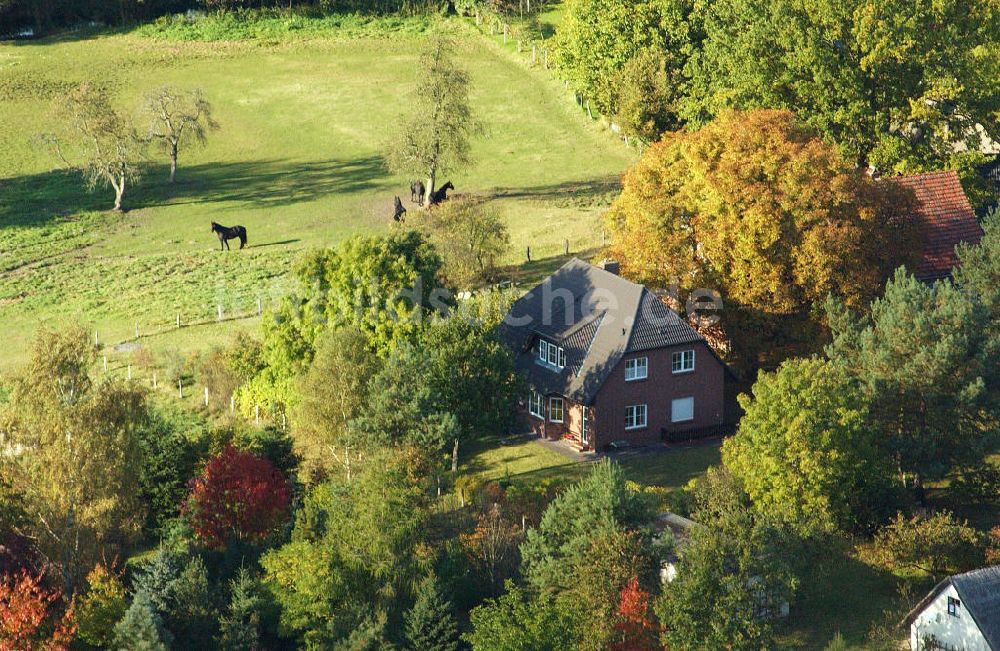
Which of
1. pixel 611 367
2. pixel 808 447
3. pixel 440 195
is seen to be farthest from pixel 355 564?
pixel 440 195

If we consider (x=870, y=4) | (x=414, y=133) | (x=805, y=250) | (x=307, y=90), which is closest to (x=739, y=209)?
(x=805, y=250)

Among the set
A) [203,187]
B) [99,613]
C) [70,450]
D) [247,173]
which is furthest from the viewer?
[247,173]

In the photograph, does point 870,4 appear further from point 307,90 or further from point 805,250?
point 307,90

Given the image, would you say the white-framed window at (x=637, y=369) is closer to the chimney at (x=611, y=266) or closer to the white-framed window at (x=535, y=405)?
the white-framed window at (x=535, y=405)

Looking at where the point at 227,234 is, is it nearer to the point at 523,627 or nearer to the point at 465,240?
the point at 465,240

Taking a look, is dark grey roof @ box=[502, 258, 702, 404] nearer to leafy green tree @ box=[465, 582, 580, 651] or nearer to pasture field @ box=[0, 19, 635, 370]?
leafy green tree @ box=[465, 582, 580, 651]
